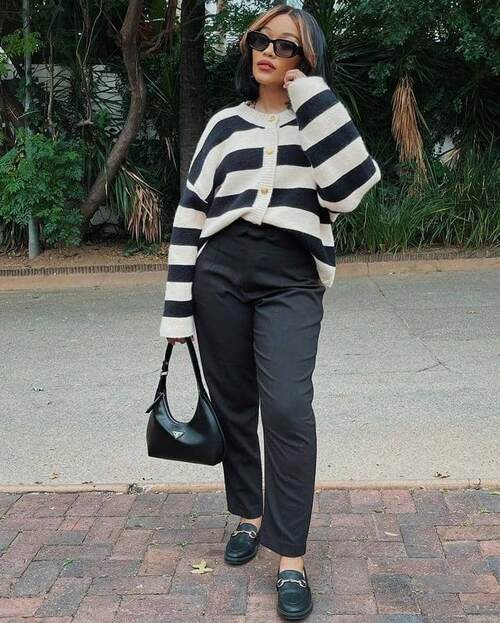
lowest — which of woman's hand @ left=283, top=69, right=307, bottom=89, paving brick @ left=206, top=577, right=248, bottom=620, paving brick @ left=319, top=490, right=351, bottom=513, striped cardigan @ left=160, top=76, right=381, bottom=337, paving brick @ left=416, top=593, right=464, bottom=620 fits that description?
paving brick @ left=206, top=577, right=248, bottom=620

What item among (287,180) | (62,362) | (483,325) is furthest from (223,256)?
(483,325)

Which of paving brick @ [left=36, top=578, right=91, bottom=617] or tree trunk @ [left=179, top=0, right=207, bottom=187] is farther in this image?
tree trunk @ [left=179, top=0, right=207, bottom=187]

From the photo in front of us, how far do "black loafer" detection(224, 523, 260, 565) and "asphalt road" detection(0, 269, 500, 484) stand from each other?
727 millimetres

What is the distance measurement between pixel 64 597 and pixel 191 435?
28.6 inches

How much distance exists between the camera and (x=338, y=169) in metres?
2.50

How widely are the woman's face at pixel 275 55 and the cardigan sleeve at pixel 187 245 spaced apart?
Answer: 260 millimetres

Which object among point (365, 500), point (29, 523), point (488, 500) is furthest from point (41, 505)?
point (488, 500)

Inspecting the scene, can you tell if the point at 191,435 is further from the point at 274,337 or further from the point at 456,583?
the point at 456,583

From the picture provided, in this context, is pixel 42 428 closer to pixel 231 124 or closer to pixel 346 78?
pixel 231 124

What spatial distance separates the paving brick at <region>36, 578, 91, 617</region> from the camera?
269 cm

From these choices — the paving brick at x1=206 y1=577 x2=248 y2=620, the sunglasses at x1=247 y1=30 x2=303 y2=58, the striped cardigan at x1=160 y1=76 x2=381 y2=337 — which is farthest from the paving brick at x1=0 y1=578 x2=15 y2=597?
the sunglasses at x1=247 y1=30 x2=303 y2=58

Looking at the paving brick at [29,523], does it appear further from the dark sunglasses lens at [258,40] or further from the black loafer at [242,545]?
the dark sunglasses lens at [258,40]

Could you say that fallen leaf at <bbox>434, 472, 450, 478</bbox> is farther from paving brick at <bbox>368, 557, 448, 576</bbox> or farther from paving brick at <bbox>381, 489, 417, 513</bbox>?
paving brick at <bbox>368, 557, 448, 576</bbox>

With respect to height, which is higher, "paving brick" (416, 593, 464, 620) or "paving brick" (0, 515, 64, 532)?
"paving brick" (416, 593, 464, 620)
